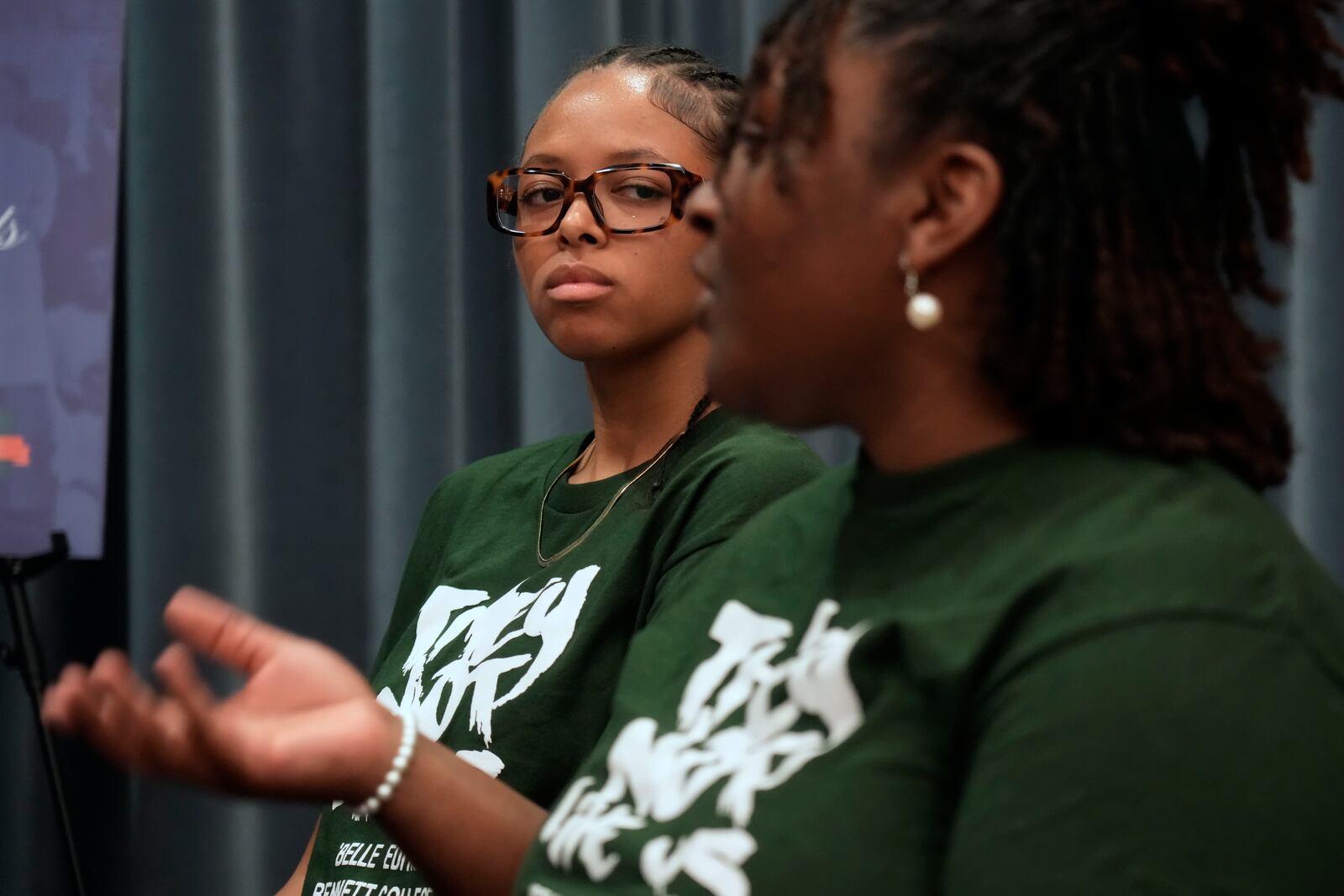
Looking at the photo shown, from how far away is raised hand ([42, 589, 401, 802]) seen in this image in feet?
2.51

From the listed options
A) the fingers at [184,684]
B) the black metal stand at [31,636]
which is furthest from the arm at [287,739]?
the black metal stand at [31,636]

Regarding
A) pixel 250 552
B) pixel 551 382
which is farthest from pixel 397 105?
pixel 250 552

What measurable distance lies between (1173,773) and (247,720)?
51cm

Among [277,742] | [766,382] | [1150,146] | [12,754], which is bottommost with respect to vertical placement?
[12,754]

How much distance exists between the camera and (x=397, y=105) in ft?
6.89

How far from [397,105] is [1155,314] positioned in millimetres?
1634

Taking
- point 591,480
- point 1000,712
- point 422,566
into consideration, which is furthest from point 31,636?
point 1000,712

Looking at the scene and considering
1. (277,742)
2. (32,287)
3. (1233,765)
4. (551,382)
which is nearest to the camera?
(1233,765)

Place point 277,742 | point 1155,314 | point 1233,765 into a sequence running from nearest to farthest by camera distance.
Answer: point 1233,765 → point 1155,314 → point 277,742

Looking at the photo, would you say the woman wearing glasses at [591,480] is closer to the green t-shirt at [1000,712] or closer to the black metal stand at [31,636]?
the green t-shirt at [1000,712]

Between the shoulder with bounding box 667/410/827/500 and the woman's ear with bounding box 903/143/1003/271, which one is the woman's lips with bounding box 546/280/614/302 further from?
the woman's ear with bounding box 903/143/1003/271

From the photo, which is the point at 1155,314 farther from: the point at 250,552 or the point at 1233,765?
the point at 250,552

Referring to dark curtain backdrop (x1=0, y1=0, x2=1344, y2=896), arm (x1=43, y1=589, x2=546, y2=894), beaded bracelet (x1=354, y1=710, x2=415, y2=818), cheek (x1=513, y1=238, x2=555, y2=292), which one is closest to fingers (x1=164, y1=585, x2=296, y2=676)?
arm (x1=43, y1=589, x2=546, y2=894)

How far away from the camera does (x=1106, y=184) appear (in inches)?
26.5
